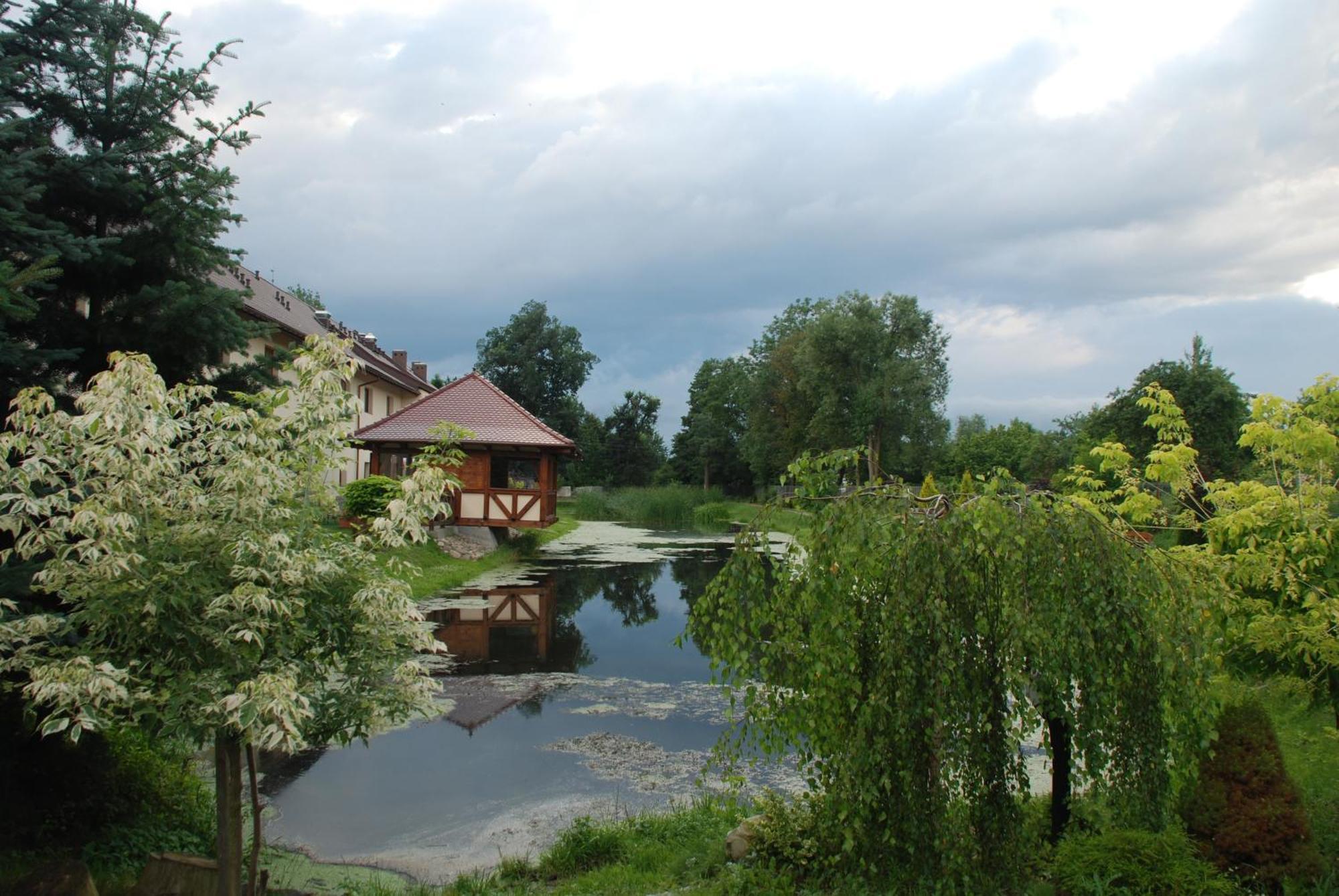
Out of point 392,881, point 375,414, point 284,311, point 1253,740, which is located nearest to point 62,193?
point 392,881

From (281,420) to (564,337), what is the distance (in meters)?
68.9

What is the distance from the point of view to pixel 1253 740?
472 centimetres

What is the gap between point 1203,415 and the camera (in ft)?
90.3

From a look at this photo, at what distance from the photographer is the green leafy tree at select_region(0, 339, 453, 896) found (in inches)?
151

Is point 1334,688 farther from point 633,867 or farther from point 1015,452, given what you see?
point 1015,452

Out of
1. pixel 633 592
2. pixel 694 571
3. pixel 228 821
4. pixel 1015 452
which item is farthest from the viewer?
pixel 1015 452

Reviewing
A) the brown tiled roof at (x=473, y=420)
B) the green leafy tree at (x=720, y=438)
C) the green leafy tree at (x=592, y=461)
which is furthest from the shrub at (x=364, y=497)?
the green leafy tree at (x=592, y=461)

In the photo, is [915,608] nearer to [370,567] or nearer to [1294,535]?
[370,567]

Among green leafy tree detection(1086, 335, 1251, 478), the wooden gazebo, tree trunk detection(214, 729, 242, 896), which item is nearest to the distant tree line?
green leafy tree detection(1086, 335, 1251, 478)

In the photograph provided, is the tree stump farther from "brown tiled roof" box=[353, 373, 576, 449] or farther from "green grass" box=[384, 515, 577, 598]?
"brown tiled roof" box=[353, 373, 576, 449]

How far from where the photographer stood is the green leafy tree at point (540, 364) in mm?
71188

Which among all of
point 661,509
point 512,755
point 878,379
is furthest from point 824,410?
point 512,755

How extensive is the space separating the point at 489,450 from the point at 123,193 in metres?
20.2

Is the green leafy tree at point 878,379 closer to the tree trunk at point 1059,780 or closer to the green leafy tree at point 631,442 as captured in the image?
the green leafy tree at point 631,442
